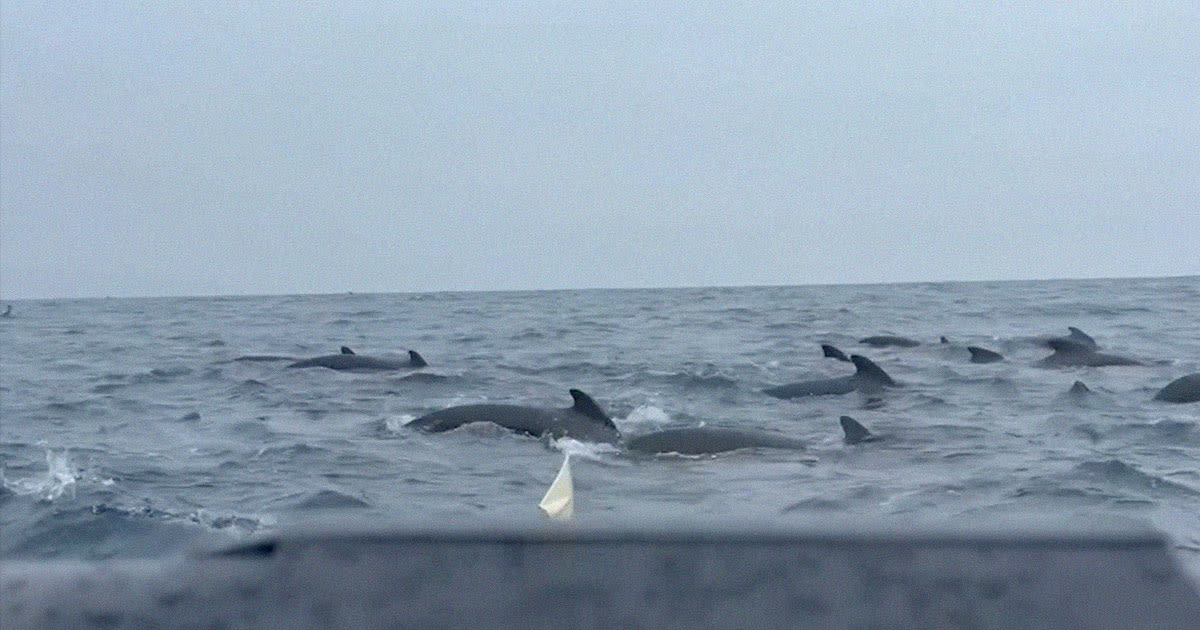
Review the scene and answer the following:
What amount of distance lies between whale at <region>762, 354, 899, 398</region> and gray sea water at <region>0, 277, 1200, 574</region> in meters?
0.44

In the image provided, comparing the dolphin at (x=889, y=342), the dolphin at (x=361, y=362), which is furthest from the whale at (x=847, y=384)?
the dolphin at (x=889, y=342)

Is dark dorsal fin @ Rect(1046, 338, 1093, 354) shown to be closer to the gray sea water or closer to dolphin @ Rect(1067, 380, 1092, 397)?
the gray sea water

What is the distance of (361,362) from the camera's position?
20688 mm

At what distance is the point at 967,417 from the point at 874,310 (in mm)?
28427

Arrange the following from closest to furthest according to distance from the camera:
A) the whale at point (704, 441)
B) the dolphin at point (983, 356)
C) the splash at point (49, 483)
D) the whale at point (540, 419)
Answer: the splash at point (49, 483) < the whale at point (704, 441) < the whale at point (540, 419) < the dolphin at point (983, 356)

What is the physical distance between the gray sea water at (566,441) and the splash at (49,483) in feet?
0.11

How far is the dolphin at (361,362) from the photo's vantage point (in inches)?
802

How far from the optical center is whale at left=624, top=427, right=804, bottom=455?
483 inches

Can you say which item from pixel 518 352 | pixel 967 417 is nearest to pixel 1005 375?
pixel 967 417

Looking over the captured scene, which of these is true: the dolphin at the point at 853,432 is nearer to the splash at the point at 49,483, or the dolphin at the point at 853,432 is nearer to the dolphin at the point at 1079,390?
the dolphin at the point at 1079,390

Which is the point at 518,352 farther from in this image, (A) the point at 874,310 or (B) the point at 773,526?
(B) the point at 773,526

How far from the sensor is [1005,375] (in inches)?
749

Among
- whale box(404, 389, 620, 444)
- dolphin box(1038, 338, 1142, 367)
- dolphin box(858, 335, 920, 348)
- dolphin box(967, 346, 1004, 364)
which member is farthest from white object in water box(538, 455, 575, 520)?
dolphin box(858, 335, 920, 348)

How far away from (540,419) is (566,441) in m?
1.00
